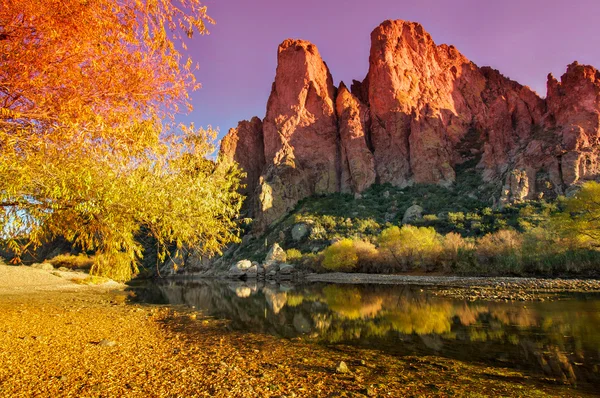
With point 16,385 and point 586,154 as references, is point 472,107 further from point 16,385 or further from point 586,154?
point 16,385

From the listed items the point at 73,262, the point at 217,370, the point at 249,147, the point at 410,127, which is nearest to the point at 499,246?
the point at 217,370

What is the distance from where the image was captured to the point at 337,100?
105375 mm

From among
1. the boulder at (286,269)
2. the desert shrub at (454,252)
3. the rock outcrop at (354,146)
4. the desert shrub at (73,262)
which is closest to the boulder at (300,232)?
the boulder at (286,269)

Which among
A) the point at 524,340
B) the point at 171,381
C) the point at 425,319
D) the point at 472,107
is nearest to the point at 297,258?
the point at 425,319

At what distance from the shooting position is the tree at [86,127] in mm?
5105

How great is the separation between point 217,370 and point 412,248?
4428 cm

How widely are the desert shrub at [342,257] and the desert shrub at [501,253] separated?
720 inches

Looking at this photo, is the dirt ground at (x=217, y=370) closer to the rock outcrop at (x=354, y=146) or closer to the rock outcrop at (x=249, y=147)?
the rock outcrop at (x=354, y=146)

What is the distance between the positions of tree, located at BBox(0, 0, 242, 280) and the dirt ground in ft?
7.67

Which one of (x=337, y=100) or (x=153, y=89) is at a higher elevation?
(x=337, y=100)

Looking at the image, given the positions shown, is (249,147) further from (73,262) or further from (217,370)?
(217,370)

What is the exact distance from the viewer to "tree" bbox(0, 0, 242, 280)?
5105 millimetres

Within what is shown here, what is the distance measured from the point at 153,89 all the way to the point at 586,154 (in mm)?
75576

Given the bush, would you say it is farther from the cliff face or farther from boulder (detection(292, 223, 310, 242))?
the cliff face
